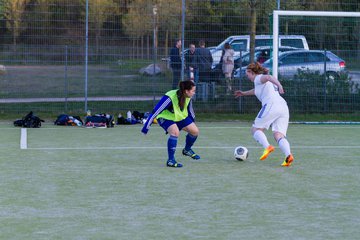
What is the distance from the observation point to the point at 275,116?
39.3 feet

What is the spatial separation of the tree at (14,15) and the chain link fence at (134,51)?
0.08ft

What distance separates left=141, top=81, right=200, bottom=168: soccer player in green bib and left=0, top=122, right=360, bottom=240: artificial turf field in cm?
42

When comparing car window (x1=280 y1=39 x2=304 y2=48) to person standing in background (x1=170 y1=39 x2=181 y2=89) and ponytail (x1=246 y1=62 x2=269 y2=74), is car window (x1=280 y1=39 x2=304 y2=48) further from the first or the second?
ponytail (x1=246 y1=62 x2=269 y2=74)

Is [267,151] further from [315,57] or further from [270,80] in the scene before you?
[315,57]

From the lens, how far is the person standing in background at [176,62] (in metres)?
19.7

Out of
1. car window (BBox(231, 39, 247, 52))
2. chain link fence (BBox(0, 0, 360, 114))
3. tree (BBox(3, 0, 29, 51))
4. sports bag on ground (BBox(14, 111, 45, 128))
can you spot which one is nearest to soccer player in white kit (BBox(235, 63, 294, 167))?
sports bag on ground (BBox(14, 111, 45, 128))

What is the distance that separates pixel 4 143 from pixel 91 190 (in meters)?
5.54

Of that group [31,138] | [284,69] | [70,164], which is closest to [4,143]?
[31,138]

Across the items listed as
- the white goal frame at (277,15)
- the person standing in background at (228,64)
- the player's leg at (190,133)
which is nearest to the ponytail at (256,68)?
the player's leg at (190,133)

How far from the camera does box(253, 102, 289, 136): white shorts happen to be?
11922 mm

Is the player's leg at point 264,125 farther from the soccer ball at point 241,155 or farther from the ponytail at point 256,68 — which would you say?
the ponytail at point 256,68

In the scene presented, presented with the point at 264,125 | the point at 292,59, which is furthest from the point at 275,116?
the point at 292,59

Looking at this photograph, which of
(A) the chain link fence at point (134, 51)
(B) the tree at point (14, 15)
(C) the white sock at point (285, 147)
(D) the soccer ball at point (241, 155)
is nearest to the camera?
(C) the white sock at point (285, 147)

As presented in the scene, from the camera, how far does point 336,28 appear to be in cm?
1980
